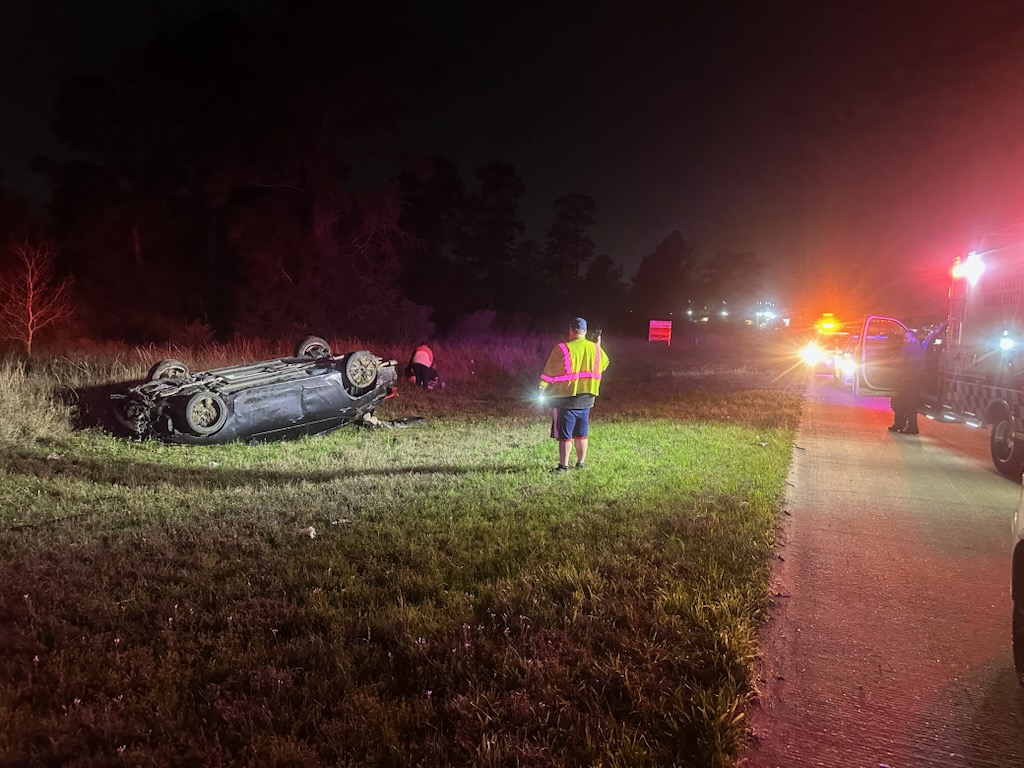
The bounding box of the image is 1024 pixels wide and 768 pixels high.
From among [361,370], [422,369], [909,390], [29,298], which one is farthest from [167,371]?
[29,298]

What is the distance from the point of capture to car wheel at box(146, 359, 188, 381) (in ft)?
32.5

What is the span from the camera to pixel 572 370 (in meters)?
7.59

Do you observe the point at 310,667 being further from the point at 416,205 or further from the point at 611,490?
the point at 416,205

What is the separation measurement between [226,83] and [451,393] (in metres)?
20.2

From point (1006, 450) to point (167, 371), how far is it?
1135 centimetres

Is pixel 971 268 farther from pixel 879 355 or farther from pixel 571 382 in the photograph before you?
pixel 571 382

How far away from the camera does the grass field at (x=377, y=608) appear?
9.37 ft

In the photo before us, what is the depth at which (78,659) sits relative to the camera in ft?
11.1

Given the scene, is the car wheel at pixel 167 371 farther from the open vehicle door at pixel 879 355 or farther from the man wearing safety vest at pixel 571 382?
the open vehicle door at pixel 879 355

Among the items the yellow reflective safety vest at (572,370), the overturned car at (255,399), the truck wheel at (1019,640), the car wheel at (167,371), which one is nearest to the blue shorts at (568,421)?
the yellow reflective safety vest at (572,370)

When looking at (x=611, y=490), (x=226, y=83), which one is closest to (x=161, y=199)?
(x=226, y=83)

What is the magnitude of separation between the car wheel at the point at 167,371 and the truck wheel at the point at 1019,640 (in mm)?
9700

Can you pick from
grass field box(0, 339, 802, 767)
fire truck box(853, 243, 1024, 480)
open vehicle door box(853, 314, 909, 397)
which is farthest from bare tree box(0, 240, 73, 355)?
fire truck box(853, 243, 1024, 480)

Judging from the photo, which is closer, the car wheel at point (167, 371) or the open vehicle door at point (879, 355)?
the car wheel at point (167, 371)
